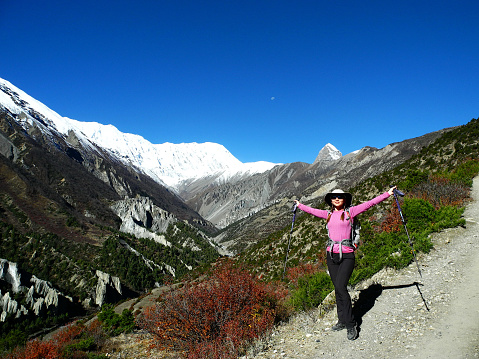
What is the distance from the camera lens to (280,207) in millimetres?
132625

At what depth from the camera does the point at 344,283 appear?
522 cm

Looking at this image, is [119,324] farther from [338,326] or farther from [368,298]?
[368,298]

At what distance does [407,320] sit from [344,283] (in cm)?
193

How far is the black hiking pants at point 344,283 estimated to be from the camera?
522cm

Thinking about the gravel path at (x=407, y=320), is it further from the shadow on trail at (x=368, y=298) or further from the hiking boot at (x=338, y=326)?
the hiking boot at (x=338, y=326)

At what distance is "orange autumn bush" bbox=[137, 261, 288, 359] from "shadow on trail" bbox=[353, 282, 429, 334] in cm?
220

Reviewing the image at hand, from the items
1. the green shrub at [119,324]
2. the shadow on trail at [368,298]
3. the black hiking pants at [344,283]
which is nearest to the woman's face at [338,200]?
the black hiking pants at [344,283]

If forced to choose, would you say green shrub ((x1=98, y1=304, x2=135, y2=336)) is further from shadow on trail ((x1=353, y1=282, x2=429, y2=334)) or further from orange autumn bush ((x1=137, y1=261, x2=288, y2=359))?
shadow on trail ((x1=353, y1=282, x2=429, y2=334))

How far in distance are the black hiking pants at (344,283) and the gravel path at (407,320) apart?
511mm

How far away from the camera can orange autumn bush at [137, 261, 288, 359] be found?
6324 millimetres

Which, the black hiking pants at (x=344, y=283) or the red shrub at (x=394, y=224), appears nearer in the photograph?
the black hiking pants at (x=344, y=283)

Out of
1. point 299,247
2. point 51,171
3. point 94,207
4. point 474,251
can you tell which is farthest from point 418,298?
point 51,171

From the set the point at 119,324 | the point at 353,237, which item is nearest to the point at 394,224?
the point at 353,237

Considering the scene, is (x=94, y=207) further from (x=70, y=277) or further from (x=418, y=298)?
(x=418, y=298)
